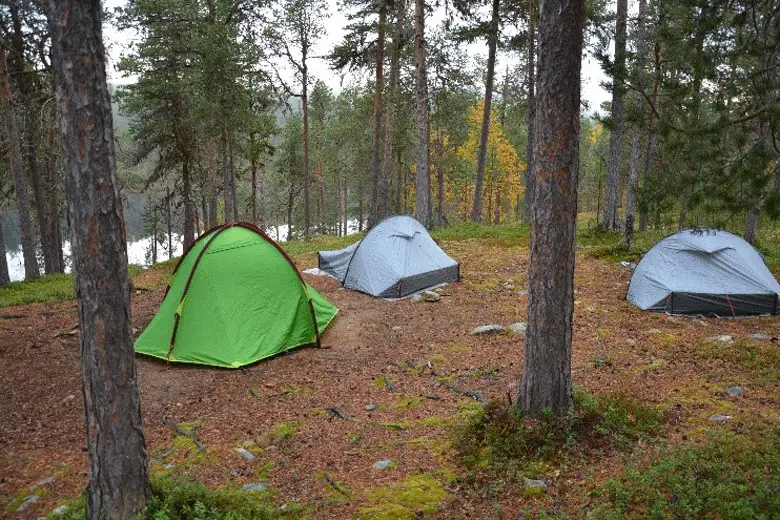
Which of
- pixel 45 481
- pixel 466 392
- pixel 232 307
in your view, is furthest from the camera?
pixel 232 307

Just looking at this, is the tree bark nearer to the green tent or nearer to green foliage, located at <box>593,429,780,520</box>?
the green tent

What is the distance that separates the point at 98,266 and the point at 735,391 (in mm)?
6942

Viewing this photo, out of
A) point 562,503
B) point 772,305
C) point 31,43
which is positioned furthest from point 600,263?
point 31,43

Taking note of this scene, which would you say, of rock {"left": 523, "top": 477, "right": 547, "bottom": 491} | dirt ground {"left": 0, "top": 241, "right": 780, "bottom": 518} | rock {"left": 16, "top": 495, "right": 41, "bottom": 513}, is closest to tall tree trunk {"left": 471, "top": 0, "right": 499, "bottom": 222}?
dirt ground {"left": 0, "top": 241, "right": 780, "bottom": 518}

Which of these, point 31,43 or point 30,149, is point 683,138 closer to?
point 31,43

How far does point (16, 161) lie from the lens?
538 inches

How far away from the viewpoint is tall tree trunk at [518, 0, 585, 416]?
15.1 feet

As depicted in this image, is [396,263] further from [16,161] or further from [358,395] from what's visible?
[16,161]

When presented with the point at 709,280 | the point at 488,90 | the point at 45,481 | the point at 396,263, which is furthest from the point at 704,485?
the point at 488,90

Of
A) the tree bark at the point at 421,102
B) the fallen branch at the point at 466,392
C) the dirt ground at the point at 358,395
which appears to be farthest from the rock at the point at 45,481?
the tree bark at the point at 421,102

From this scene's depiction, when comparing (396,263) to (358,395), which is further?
(396,263)

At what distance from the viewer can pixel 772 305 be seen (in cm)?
938

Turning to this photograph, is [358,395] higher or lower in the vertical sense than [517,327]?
lower

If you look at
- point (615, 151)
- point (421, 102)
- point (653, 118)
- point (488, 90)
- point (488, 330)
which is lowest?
point (488, 330)
